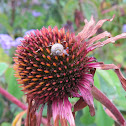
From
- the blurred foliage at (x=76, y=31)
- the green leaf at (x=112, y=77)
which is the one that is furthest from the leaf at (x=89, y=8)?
the green leaf at (x=112, y=77)

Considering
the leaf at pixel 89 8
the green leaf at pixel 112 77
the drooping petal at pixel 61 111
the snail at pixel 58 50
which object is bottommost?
the drooping petal at pixel 61 111

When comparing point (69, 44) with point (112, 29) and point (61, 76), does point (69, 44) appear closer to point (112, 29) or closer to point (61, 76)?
point (61, 76)

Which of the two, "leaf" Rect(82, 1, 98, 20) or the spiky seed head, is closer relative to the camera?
the spiky seed head

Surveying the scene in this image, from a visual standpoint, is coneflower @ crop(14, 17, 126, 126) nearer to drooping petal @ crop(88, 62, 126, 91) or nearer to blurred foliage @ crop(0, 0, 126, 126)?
drooping petal @ crop(88, 62, 126, 91)

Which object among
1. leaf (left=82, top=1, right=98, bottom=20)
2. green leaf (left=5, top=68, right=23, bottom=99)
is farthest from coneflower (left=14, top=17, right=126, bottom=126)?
leaf (left=82, top=1, right=98, bottom=20)

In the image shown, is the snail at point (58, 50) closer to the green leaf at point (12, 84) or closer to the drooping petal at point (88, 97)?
the drooping petal at point (88, 97)

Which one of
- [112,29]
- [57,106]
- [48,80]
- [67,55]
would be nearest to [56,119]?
[57,106]
